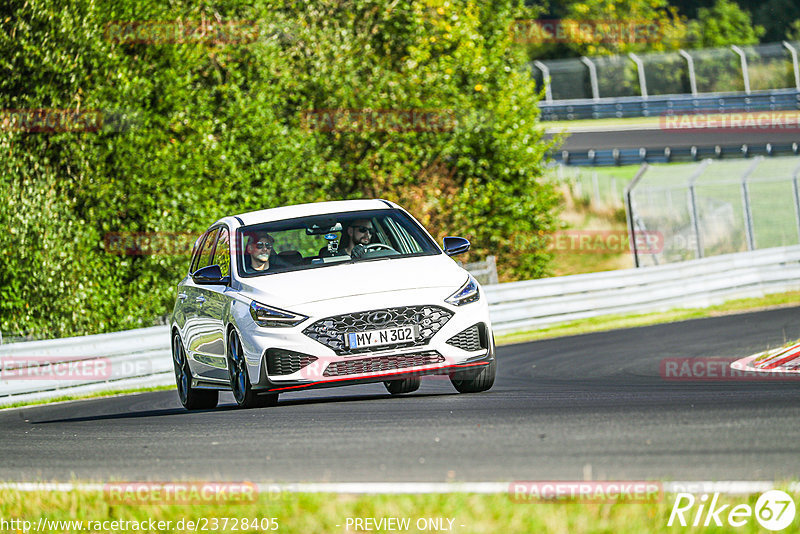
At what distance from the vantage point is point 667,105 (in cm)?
5044

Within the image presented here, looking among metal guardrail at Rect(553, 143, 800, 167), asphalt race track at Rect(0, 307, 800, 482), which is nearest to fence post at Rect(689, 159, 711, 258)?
asphalt race track at Rect(0, 307, 800, 482)

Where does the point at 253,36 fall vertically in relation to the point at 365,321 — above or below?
above

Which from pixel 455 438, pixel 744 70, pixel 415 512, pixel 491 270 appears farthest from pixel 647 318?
pixel 744 70

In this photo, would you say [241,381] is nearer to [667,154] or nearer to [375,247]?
[375,247]

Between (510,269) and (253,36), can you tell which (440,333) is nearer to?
(253,36)

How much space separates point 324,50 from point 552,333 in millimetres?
10381

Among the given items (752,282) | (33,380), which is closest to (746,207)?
(752,282)

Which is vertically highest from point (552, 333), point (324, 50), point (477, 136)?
point (324, 50)

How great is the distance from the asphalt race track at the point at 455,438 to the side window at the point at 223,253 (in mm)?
1322

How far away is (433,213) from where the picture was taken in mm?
30688

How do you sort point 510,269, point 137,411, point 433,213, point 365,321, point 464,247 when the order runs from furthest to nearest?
point 510,269, point 433,213, point 137,411, point 464,247, point 365,321

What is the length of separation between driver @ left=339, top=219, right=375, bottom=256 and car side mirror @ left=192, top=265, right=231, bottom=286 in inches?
39.8

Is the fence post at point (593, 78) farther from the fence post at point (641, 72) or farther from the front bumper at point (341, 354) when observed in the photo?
the front bumper at point (341, 354)

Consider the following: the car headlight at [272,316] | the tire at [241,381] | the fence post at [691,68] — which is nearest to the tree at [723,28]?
the fence post at [691,68]
